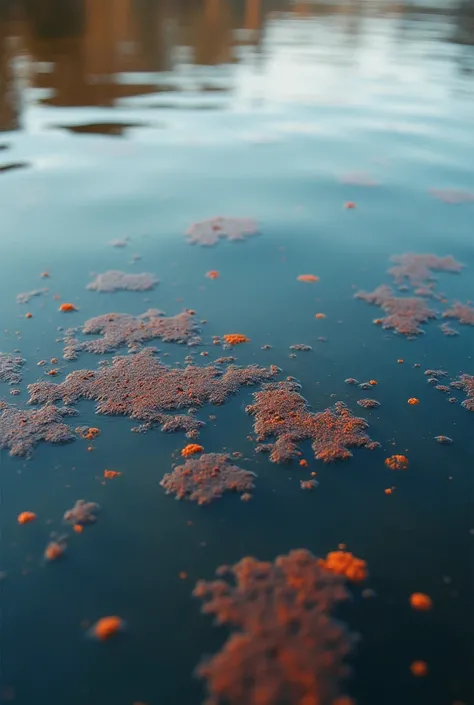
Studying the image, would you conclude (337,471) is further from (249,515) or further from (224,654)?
(224,654)

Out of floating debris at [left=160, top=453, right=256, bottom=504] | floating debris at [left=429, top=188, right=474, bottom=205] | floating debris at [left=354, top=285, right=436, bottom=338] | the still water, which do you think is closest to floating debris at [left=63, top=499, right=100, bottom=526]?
the still water

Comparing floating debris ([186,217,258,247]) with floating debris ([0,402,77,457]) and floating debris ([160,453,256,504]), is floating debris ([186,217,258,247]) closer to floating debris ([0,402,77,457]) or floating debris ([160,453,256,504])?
floating debris ([0,402,77,457])

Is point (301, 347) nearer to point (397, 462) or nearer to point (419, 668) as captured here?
point (397, 462)

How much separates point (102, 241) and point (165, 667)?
425 centimetres

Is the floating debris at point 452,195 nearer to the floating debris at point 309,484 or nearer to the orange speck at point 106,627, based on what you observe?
the floating debris at point 309,484

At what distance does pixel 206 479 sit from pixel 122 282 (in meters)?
2.41

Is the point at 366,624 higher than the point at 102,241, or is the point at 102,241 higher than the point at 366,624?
the point at 102,241

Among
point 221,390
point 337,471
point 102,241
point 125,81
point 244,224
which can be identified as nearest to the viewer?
point 337,471

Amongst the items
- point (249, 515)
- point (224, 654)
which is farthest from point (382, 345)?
point (224, 654)

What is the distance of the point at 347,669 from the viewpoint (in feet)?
8.07

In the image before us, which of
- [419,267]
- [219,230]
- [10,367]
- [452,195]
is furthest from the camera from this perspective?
[452,195]

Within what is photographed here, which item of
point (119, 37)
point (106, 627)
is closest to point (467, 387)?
point (106, 627)

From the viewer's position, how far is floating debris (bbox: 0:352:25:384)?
3.98 meters

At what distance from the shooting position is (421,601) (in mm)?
2760
